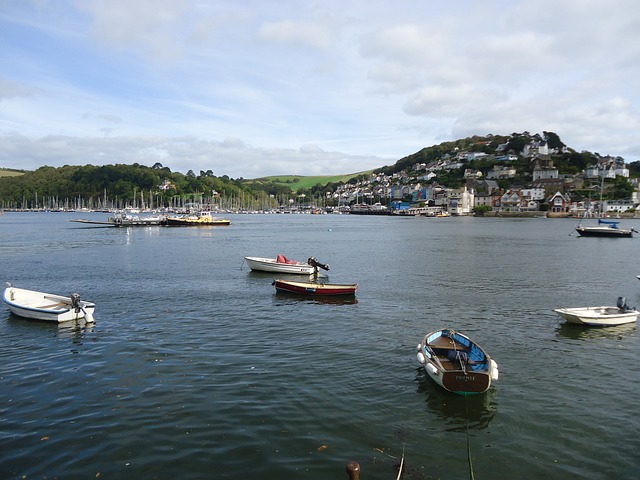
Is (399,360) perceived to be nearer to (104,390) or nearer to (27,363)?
(104,390)

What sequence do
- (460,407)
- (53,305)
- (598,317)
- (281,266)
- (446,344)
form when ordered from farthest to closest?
(281,266) < (53,305) < (598,317) < (446,344) < (460,407)

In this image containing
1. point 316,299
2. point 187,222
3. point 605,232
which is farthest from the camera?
point 187,222

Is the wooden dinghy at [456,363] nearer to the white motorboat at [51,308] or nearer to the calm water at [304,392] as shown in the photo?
the calm water at [304,392]

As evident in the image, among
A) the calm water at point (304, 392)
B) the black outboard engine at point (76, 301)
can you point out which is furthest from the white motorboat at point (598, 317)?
the black outboard engine at point (76, 301)

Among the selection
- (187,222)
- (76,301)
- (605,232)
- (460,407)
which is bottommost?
(460,407)

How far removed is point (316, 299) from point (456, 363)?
1617cm

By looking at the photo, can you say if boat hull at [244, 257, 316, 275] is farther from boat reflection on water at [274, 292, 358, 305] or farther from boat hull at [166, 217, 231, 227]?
boat hull at [166, 217, 231, 227]

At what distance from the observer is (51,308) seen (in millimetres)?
25547

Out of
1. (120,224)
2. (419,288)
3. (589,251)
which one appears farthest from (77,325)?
(120,224)

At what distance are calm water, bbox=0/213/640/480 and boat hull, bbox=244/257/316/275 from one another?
337 inches

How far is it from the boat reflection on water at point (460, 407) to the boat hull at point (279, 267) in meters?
26.4

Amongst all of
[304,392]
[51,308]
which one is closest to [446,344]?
[304,392]

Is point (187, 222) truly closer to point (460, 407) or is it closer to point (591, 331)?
point (591, 331)

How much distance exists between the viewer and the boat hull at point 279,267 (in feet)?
141
